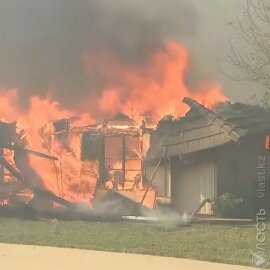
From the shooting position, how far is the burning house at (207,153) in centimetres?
888

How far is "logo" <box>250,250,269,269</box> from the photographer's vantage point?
7.68 m

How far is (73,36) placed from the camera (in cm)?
936

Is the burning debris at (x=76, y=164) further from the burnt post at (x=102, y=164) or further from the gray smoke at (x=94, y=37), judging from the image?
the gray smoke at (x=94, y=37)

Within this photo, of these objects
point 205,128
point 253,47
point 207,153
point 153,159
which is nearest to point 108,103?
point 153,159

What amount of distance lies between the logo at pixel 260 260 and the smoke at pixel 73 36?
10.9 feet

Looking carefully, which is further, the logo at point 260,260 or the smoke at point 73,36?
the smoke at point 73,36

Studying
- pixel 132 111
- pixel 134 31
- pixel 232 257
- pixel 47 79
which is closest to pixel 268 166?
pixel 232 257

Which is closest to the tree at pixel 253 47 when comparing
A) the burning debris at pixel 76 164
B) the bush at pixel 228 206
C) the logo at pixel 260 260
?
the bush at pixel 228 206

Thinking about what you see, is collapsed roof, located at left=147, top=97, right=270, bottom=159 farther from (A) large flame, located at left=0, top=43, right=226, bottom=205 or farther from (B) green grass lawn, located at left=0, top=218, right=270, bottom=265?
(B) green grass lawn, located at left=0, top=218, right=270, bottom=265

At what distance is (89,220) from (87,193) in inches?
16.9

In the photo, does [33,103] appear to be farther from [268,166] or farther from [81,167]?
[268,166]

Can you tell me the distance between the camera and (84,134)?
9.56 metres

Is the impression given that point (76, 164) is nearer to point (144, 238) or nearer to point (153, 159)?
point (153, 159)

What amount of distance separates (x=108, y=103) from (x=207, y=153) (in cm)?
171
